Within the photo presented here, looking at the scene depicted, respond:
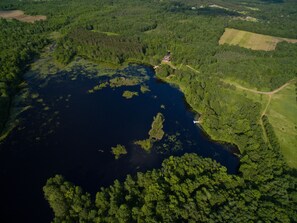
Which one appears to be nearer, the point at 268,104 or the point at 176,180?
the point at 176,180

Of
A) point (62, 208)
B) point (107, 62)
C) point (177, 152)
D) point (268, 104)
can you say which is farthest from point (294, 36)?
point (62, 208)

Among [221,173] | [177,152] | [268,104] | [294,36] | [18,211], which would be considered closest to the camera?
[18,211]

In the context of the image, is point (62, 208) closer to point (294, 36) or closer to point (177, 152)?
point (177, 152)

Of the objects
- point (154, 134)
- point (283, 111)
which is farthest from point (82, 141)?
point (283, 111)

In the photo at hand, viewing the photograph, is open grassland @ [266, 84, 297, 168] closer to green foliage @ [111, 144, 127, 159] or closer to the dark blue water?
the dark blue water

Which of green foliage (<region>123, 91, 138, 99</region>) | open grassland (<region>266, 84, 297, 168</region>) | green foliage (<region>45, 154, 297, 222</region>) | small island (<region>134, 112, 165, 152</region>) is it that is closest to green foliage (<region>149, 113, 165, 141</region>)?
small island (<region>134, 112, 165, 152</region>)

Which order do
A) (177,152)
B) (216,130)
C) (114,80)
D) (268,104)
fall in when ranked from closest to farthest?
1. (177,152)
2. (216,130)
3. (268,104)
4. (114,80)
